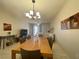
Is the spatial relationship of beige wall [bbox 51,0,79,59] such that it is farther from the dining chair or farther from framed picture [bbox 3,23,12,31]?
framed picture [bbox 3,23,12,31]

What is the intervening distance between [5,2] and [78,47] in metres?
5.03

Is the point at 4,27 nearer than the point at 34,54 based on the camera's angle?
No

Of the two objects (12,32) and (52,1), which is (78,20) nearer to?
(52,1)

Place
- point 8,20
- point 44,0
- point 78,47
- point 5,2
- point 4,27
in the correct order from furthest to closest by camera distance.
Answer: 1. point 8,20
2. point 4,27
3. point 5,2
4. point 44,0
5. point 78,47

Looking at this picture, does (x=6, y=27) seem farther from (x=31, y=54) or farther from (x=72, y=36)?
(x=31, y=54)

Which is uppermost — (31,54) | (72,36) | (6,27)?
(6,27)

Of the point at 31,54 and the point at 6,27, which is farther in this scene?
the point at 6,27

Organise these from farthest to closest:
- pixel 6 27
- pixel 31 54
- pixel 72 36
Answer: pixel 6 27, pixel 72 36, pixel 31 54

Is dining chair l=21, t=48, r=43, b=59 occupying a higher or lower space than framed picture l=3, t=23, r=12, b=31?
lower

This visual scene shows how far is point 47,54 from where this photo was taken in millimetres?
2283

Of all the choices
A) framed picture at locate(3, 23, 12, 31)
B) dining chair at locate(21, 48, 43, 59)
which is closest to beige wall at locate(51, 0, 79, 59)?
dining chair at locate(21, 48, 43, 59)

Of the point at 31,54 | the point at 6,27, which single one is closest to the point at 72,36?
the point at 31,54

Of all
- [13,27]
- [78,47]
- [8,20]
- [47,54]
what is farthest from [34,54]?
[13,27]

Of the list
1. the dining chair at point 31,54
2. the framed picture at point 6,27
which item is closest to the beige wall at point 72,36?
the dining chair at point 31,54
